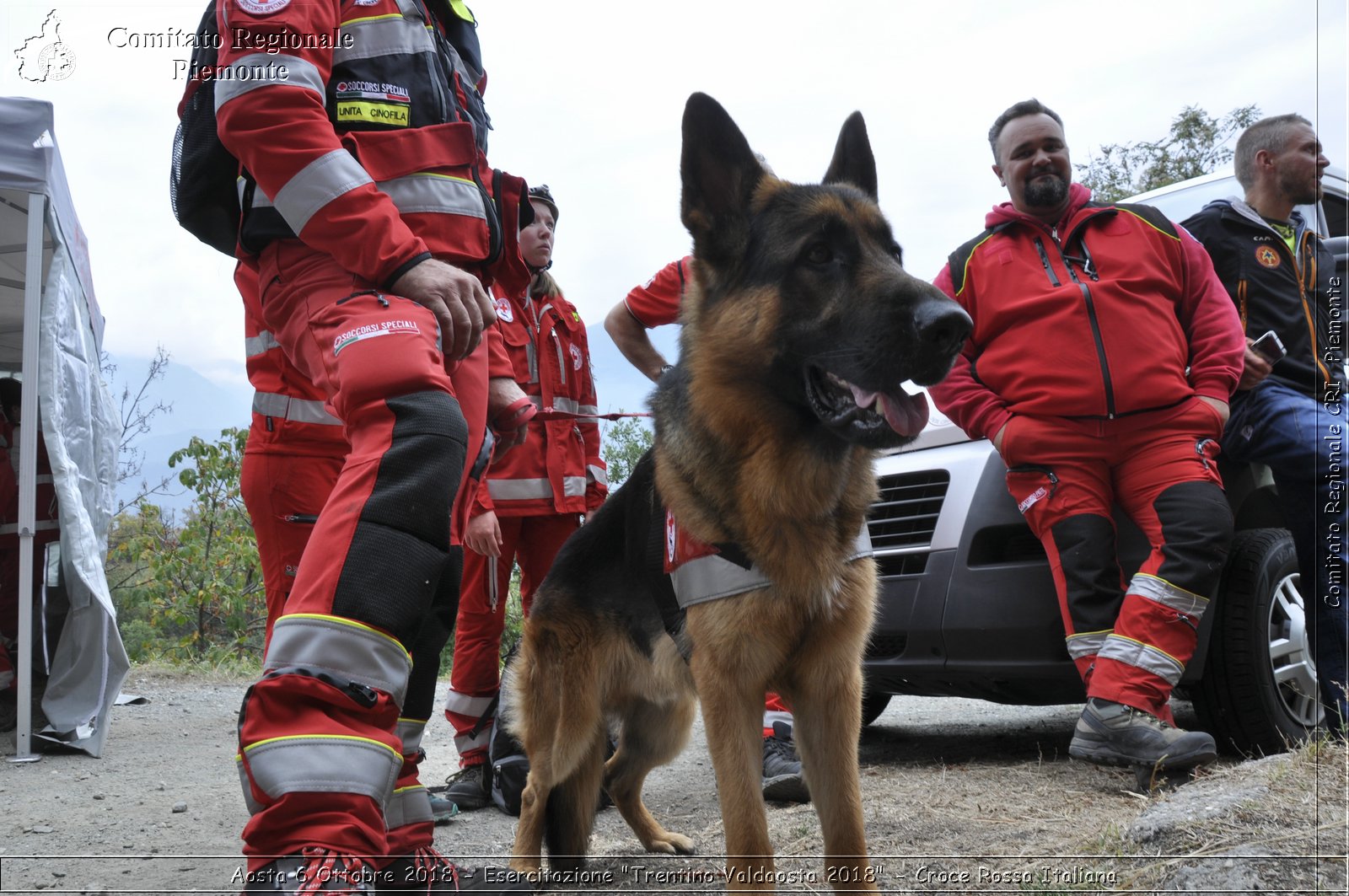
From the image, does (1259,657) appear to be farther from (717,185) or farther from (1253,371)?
(717,185)

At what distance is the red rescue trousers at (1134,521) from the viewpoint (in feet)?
11.0

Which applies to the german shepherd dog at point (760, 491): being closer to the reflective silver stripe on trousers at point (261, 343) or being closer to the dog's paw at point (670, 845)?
the dog's paw at point (670, 845)

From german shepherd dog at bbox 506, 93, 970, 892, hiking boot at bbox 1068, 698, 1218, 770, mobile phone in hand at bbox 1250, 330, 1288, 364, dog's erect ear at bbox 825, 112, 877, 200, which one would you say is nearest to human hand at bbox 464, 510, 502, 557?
german shepherd dog at bbox 506, 93, 970, 892

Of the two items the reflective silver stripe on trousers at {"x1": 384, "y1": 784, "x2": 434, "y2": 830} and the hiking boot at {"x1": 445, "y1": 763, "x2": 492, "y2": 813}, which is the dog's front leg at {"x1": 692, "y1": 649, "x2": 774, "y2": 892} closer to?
the reflective silver stripe on trousers at {"x1": 384, "y1": 784, "x2": 434, "y2": 830}

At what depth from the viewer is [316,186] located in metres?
2.04

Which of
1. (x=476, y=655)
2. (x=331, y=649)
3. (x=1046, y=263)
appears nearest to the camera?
(x=331, y=649)

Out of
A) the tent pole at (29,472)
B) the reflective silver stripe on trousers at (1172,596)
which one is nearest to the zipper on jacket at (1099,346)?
the reflective silver stripe on trousers at (1172,596)

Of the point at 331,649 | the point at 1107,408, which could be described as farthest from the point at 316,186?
the point at 1107,408

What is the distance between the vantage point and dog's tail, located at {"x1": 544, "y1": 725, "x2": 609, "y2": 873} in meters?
3.15

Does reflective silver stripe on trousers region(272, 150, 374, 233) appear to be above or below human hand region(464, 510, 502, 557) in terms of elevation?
above

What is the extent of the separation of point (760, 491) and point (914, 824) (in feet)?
4.44

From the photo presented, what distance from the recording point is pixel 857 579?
2.64 metres

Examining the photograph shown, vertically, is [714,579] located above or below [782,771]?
above

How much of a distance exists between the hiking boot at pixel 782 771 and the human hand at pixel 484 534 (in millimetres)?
1497
